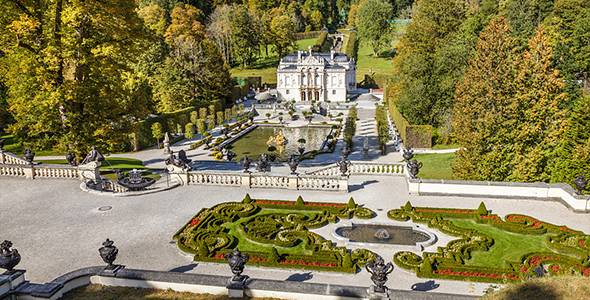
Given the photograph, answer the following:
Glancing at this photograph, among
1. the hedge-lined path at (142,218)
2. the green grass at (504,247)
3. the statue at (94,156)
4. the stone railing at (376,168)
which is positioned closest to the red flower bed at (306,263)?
the hedge-lined path at (142,218)

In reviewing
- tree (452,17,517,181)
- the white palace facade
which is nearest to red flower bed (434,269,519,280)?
tree (452,17,517,181)

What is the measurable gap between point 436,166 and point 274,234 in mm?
23259

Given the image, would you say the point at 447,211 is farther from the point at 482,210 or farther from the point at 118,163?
the point at 118,163

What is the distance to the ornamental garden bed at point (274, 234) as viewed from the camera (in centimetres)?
1962

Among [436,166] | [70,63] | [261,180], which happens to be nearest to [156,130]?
[70,63]

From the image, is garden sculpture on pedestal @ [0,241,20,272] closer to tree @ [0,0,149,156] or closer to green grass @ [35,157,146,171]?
tree @ [0,0,149,156]

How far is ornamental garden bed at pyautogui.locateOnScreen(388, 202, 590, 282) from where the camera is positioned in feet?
60.4

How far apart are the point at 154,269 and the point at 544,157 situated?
25736mm

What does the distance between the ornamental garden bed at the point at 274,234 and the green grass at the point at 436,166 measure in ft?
43.1

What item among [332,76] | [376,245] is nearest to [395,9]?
[332,76]

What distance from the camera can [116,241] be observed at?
71.1ft

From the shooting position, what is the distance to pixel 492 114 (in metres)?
30.7

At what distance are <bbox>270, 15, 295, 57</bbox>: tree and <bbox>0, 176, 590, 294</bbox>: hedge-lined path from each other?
3947 inches

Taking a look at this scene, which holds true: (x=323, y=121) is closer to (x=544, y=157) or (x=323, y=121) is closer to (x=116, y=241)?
(x=544, y=157)
